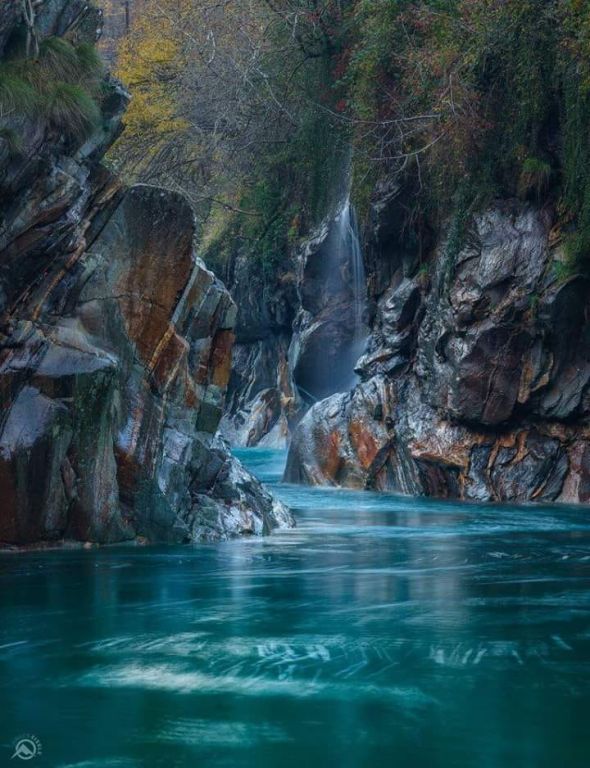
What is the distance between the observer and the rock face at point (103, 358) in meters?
8.95

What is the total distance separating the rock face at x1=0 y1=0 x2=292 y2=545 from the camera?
29.3ft

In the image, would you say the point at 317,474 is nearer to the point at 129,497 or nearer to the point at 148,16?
the point at 129,497

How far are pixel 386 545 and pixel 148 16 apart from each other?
21.2 meters

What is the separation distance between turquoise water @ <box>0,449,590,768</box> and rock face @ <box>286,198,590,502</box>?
6332 mm

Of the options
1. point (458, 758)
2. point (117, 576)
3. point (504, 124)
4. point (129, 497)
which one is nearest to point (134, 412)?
point (129, 497)

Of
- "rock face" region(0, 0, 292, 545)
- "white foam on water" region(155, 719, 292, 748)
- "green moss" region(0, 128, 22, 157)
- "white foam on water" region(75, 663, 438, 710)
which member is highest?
"green moss" region(0, 128, 22, 157)

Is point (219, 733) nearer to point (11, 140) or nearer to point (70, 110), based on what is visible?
point (11, 140)

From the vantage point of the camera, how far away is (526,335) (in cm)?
1567

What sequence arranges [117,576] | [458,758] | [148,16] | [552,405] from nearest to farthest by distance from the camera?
[458,758]
[117,576]
[552,405]
[148,16]

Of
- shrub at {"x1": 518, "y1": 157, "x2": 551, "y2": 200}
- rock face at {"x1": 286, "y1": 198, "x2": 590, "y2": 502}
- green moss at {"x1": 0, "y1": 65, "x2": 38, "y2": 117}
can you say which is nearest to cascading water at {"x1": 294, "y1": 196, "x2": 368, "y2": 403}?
rock face at {"x1": 286, "y1": 198, "x2": 590, "y2": 502}

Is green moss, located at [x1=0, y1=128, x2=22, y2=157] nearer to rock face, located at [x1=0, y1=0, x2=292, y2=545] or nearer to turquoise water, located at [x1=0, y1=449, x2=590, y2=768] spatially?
rock face, located at [x1=0, y1=0, x2=292, y2=545]

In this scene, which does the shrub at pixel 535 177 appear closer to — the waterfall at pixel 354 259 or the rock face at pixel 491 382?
the rock face at pixel 491 382

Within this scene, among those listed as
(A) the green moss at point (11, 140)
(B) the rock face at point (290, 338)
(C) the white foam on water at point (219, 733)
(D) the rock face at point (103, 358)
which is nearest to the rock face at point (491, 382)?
(B) the rock face at point (290, 338)

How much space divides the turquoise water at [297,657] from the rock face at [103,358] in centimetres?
59
